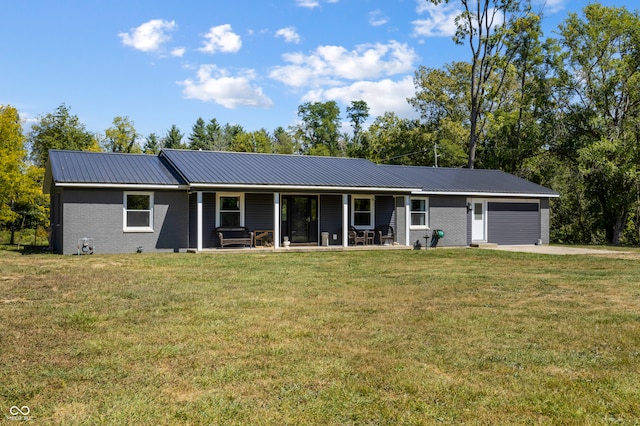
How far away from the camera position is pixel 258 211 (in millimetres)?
19438

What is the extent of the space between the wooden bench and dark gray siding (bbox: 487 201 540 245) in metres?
11.5

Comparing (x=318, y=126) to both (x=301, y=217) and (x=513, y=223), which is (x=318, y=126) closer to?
(x=513, y=223)

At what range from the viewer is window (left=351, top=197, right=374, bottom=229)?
69.2 feet

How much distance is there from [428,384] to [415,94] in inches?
1712

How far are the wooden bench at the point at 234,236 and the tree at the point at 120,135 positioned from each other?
1233 inches

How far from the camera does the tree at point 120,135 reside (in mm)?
45875

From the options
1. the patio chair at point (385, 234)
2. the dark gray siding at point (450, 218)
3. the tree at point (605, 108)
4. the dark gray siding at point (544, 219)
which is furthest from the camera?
the tree at point (605, 108)

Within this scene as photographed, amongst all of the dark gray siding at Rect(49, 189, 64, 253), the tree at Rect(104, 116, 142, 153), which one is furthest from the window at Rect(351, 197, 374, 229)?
the tree at Rect(104, 116, 142, 153)

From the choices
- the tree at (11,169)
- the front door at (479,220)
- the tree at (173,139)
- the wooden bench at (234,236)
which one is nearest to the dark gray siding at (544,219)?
the front door at (479,220)

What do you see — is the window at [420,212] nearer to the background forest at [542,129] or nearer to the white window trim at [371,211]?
the white window trim at [371,211]

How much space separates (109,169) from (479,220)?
1585 cm

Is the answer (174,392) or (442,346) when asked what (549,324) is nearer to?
(442,346)

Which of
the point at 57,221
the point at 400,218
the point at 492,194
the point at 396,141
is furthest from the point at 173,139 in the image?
the point at 492,194

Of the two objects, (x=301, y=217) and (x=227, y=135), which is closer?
(x=301, y=217)
